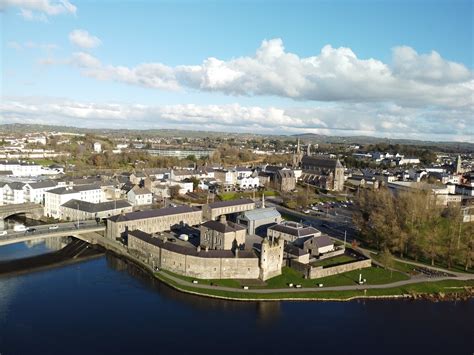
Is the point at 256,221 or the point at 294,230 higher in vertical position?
the point at 294,230

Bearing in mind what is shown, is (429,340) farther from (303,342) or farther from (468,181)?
(468,181)

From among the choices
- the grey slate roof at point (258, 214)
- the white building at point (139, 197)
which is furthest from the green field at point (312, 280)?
the white building at point (139, 197)

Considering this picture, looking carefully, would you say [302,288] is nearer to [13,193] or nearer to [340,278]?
[340,278]

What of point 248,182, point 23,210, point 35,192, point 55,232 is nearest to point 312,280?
point 55,232

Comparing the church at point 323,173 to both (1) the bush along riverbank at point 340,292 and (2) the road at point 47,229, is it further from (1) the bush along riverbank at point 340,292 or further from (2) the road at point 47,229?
(2) the road at point 47,229

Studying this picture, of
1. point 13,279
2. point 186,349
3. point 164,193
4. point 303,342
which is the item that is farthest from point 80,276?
A: point 164,193

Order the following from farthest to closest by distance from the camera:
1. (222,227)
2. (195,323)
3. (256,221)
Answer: (256,221) → (222,227) → (195,323)

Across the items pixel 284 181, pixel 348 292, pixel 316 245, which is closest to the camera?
pixel 348 292
